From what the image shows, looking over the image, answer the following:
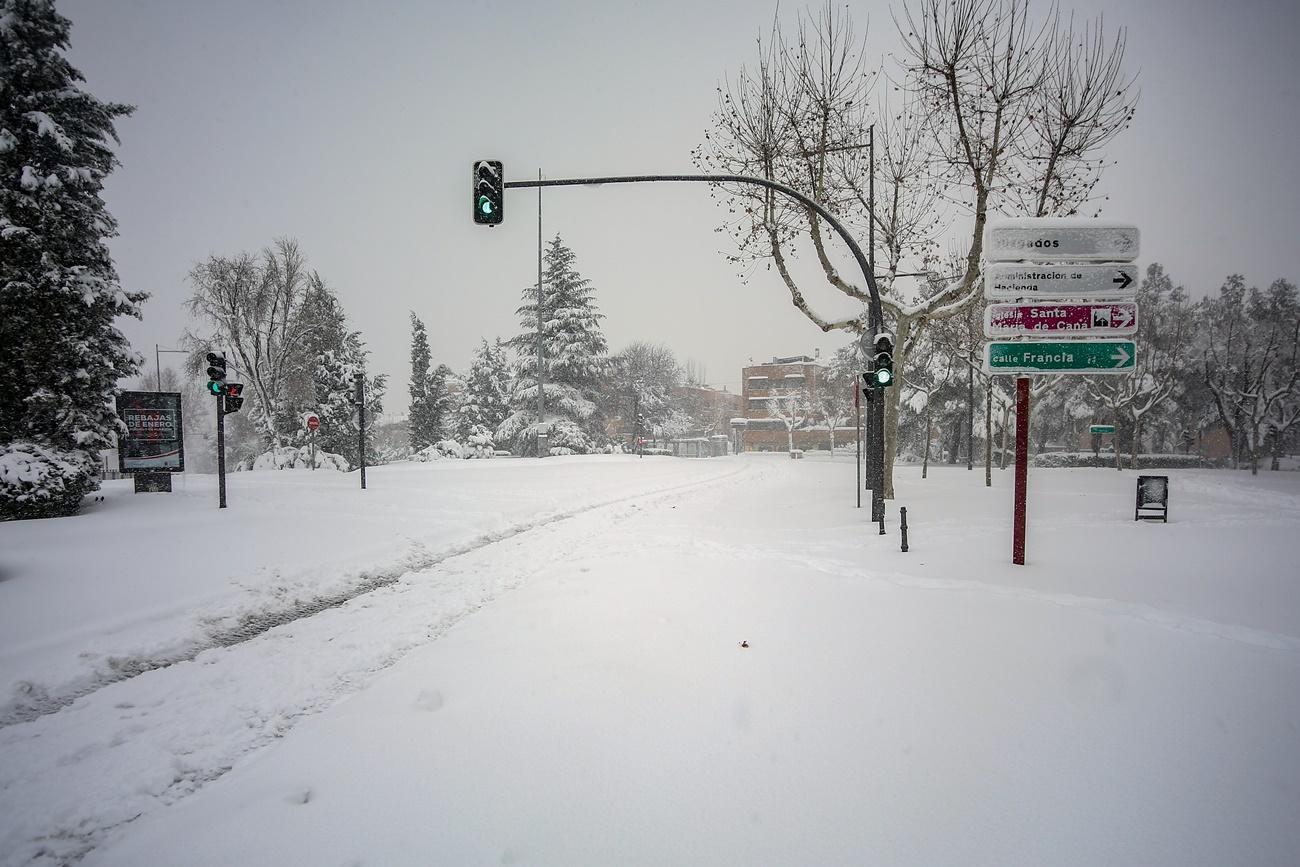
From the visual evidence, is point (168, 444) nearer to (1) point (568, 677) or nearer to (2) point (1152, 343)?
(1) point (568, 677)

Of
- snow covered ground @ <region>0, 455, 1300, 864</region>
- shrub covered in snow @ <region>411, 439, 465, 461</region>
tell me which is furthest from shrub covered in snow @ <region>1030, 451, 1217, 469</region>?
shrub covered in snow @ <region>411, 439, 465, 461</region>

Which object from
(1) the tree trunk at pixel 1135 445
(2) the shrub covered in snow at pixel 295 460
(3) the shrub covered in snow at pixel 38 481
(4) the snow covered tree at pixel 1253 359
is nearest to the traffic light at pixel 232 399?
(3) the shrub covered in snow at pixel 38 481

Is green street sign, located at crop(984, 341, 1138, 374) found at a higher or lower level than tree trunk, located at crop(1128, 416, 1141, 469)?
higher

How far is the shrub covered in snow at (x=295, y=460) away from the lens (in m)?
32.0

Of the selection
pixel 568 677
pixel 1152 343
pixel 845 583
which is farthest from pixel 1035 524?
pixel 1152 343

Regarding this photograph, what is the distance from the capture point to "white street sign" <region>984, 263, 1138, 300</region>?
6395mm

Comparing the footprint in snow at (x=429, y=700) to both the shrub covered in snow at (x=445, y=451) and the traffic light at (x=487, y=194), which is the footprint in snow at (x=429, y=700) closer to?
the traffic light at (x=487, y=194)

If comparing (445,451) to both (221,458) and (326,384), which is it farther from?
(221,458)

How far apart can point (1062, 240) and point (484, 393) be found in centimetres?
4577

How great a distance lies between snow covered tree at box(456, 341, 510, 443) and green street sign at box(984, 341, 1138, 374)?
4361cm

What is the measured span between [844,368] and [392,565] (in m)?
57.0

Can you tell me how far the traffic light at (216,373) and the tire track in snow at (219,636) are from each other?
7.70 metres

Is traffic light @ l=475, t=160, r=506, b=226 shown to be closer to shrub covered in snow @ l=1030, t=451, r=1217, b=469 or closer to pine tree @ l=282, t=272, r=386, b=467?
pine tree @ l=282, t=272, r=386, b=467

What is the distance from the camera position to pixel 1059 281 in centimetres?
649
